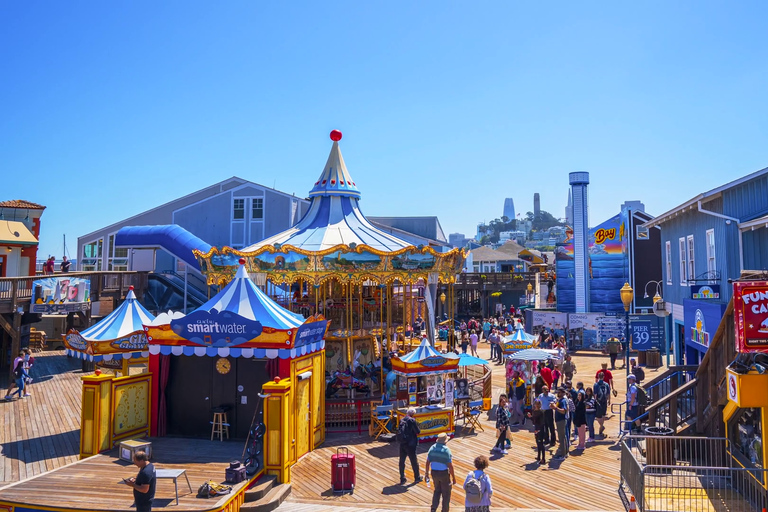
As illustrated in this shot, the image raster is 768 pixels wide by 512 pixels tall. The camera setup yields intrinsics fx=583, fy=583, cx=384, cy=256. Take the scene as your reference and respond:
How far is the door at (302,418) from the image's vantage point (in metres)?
11.8

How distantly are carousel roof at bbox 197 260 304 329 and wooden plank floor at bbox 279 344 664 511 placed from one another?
2892mm

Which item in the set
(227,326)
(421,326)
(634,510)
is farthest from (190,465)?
(421,326)

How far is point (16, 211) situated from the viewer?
2978cm

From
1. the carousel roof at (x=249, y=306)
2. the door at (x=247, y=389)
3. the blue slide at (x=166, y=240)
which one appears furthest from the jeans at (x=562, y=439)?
the blue slide at (x=166, y=240)

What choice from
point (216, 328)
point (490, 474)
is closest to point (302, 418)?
point (216, 328)

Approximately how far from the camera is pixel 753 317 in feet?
25.5

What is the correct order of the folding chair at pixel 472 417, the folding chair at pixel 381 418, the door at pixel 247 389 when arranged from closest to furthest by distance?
the door at pixel 247 389, the folding chair at pixel 381 418, the folding chair at pixel 472 417

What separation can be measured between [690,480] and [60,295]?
855 inches

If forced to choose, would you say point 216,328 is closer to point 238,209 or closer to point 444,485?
point 444,485

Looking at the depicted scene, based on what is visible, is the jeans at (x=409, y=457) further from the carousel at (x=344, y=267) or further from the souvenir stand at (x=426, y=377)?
the carousel at (x=344, y=267)

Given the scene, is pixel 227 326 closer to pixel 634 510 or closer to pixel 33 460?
pixel 33 460

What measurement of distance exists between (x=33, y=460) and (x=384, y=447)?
23.9 ft

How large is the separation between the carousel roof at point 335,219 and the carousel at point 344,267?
1.2 inches

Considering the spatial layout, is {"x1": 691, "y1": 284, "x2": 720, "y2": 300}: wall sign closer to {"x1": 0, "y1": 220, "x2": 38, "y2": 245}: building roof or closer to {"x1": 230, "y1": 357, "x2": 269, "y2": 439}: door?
{"x1": 230, "y1": 357, "x2": 269, "y2": 439}: door
